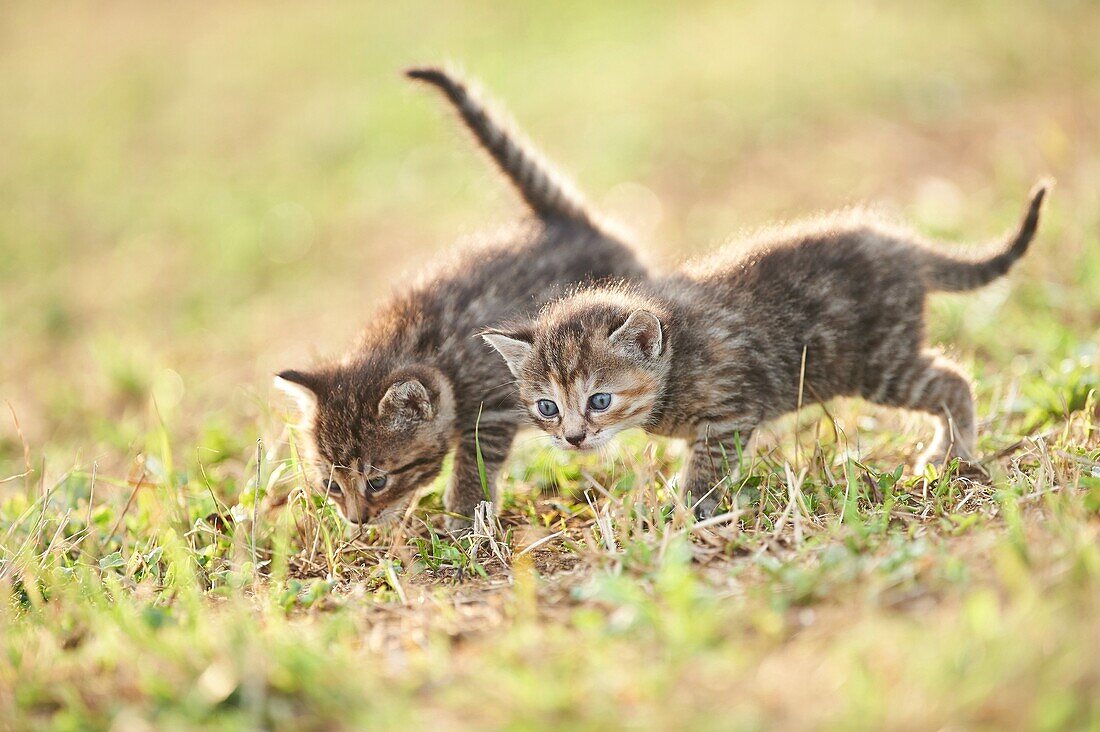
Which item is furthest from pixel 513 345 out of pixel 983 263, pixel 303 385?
pixel 983 263

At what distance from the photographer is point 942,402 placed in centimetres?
411

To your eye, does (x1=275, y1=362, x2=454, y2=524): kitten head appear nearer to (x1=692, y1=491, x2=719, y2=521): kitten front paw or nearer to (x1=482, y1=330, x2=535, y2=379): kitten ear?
(x1=482, y1=330, x2=535, y2=379): kitten ear

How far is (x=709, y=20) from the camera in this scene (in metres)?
13.5

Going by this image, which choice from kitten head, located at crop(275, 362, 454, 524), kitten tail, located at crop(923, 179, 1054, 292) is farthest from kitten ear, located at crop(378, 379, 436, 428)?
kitten tail, located at crop(923, 179, 1054, 292)

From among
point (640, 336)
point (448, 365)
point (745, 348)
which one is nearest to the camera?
point (640, 336)

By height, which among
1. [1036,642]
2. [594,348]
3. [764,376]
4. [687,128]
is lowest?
[1036,642]

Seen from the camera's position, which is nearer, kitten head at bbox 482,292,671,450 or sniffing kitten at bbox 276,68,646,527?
kitten head at bbox 482,292,671,450

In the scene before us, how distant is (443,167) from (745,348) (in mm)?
7446

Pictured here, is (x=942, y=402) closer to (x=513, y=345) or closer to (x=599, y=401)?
(x=599, y=401)

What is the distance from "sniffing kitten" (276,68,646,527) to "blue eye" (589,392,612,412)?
0.54 metres

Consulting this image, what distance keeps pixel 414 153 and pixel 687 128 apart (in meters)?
3.12

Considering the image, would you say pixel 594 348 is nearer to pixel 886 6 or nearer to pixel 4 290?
pixel 4 290

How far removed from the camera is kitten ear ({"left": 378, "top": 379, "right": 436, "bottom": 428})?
4090 mm

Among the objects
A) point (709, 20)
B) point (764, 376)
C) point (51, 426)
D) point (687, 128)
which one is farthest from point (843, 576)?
point (709, 20)
